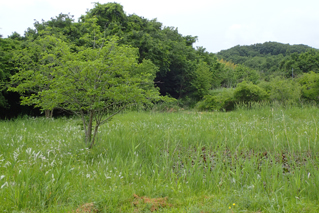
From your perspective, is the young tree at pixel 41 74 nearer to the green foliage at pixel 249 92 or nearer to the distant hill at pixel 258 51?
the green foliage at pixel 249 92

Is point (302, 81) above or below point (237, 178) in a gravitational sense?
above

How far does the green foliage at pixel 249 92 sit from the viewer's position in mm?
15430

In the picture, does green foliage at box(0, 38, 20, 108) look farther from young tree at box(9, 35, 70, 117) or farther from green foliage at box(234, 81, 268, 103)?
green foliage at box(234, 81, 268, 103)

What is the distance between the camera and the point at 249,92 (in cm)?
1563

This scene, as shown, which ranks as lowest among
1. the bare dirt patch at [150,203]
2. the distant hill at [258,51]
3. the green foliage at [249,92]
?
the bare dirt patch at [150,203]

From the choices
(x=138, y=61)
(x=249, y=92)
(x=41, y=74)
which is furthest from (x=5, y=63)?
(x=249, y=92)

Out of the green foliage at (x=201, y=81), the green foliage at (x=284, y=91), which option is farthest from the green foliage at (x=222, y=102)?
the green foliage at (x=201, y=81)

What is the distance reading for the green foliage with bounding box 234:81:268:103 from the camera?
1543 centimetres

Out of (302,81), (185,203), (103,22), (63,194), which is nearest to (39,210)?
(63,194)

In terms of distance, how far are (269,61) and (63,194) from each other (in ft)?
184

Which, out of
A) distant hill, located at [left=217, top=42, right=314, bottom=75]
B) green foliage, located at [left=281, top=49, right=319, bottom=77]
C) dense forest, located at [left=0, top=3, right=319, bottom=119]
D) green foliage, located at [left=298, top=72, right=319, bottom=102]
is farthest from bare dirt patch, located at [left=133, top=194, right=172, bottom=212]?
distant hill, located at [left=217, top=42, right=314, bottom=75]

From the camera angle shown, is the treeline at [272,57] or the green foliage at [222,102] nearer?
the green foliage at [222,102]

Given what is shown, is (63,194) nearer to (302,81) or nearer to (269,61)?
(302,81)

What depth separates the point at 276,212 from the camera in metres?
2.33
